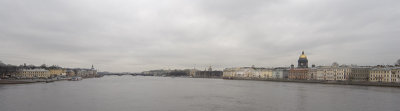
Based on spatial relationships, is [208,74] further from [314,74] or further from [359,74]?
[359,74]

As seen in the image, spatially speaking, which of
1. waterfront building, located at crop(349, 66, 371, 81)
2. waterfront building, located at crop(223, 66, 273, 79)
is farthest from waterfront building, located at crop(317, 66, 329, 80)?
waterfront building, located at crop(223, 66, 273, 79)

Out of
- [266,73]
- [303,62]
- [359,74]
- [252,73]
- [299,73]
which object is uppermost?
[303,62]

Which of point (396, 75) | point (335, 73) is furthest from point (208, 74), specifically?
point (396, 75)

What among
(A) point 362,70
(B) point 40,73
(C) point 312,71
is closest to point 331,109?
(A) point 362,70

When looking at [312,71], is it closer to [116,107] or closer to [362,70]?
[362,70]

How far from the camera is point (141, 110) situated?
14430mm

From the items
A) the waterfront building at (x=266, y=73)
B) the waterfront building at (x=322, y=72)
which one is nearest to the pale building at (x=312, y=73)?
the waterfront building at (x=322, y=72)

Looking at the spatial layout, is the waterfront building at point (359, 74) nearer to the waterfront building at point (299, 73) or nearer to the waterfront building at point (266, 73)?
the waterfront building at point (299, 73)

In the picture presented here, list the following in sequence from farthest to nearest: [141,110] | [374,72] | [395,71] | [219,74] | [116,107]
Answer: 1. [219,74]
2. [374,72]
3. [395,71]
4. [116,107]
5. [141,110]

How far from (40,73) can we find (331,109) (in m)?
70.9

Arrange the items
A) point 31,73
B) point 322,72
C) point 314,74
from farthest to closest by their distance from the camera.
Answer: point 31,73 < point 314,74 < point 322,72

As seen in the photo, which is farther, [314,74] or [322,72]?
[314,74]

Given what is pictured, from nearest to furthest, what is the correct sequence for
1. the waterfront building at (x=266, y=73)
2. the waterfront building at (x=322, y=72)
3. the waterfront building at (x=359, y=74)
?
the waterfront building at (x=359, y=74), the waterfront building at (x=322, y=72), the waterfront building at (x=266, y=73)

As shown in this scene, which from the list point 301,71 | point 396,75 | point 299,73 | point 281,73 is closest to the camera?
point 396,75
